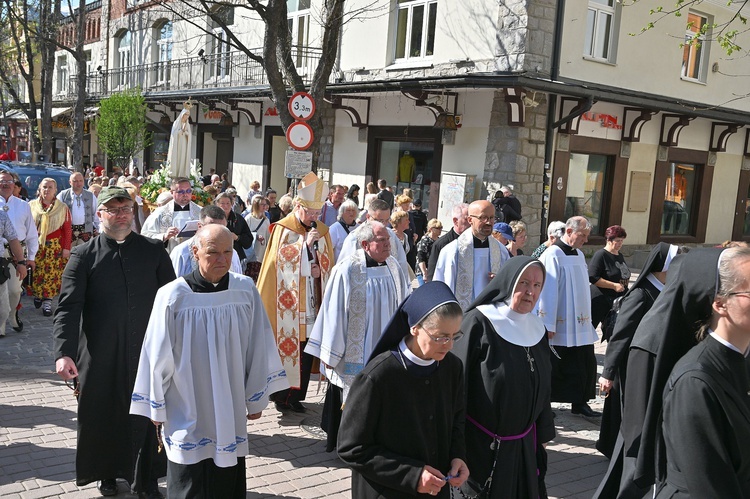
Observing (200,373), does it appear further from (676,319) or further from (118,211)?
(676,319)

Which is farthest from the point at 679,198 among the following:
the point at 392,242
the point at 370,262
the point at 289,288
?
the point at 370,262

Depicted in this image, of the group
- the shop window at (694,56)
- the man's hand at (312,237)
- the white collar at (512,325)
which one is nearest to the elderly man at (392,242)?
the man's hand at (312,237)

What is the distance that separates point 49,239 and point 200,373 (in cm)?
750

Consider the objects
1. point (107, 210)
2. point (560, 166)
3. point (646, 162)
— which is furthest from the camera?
point (646, 162)

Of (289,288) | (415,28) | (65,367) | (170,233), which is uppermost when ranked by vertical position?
(415,28)

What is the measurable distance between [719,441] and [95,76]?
3319 cm

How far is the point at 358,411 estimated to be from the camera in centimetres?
316

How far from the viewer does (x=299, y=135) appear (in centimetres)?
1114

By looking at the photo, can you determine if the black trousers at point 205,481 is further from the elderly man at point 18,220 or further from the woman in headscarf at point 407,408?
the elderly man at point 18,220

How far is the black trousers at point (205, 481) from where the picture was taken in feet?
12.2

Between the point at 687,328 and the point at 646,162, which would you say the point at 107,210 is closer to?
the point at 687,328

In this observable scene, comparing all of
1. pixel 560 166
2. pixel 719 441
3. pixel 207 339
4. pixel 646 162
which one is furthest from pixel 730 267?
pixel 646 162

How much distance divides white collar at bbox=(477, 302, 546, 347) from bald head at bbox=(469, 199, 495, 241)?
2739mm

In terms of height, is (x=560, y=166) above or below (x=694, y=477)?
above
